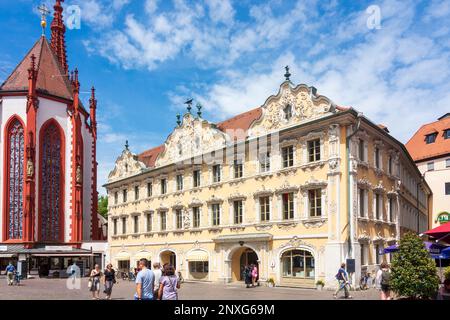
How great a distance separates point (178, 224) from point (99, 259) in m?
17.8

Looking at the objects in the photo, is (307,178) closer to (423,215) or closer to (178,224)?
(178,224)

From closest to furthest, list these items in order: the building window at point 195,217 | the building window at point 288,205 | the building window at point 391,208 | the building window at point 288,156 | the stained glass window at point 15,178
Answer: the building window at point 288,205, the building window at point 288,156, the building window at point 391,208, the building window at point 195,217, the stained glass window at point 15,178

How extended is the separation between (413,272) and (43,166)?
159ft

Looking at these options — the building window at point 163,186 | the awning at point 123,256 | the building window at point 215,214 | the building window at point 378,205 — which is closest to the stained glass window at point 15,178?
the awning at point 123,256

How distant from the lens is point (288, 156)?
30.8 meters

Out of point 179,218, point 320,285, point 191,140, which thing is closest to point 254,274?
point 320,285

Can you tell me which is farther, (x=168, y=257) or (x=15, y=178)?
(x=15, y=178)

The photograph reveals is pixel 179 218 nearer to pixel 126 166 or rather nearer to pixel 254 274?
pixel 254 274

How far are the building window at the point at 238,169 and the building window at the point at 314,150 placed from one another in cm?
584

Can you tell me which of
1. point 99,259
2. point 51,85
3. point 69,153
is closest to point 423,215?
point 99,259

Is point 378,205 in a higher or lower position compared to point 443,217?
higher

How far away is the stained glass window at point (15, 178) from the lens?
54406mm

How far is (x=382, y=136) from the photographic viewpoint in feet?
102

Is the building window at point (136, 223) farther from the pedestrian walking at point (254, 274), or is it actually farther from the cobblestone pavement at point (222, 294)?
the pedestrian walking at point (254, 274)
